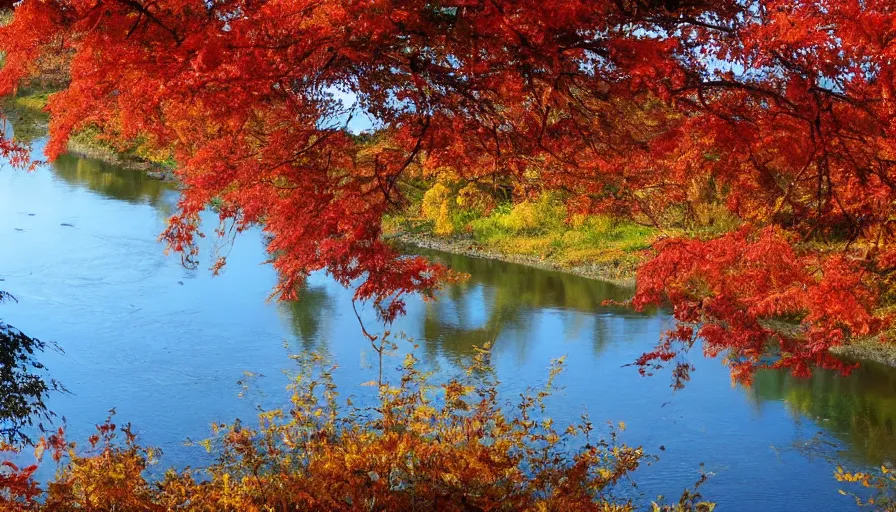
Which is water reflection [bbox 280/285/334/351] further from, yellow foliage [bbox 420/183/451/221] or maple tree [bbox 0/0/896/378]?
yellow foliage [bbox 420/183/451/221]

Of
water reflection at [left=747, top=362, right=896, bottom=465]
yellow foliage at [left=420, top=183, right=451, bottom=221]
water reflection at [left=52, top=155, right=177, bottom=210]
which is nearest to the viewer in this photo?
water reflection at [left=747, top=362, right=896, bottom=465]

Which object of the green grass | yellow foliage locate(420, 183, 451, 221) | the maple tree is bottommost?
yellow foliage locate(420, 183, 451, 221)

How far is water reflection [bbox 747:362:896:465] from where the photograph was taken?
681cm

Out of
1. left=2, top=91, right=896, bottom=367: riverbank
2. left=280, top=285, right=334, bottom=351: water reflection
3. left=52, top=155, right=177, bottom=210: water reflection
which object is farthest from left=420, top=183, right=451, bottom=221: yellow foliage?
left=52, top=155, right=177, bottom=210: water reflection

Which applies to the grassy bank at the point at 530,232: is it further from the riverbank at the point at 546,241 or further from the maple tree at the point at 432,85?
the maple tree at the point at 432,85

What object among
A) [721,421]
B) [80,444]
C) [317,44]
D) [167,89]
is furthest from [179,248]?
[721,421]

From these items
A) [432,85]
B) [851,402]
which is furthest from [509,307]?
[432,85]

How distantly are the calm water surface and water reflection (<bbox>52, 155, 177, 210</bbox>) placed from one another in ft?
11.4

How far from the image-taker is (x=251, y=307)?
409 inches

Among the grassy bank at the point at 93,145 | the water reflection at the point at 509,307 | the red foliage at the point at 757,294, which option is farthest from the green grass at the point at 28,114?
the red foliage at the point at 757,294

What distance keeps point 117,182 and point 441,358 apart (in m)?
12.8

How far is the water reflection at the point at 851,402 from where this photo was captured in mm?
6809

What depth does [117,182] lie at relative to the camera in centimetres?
1900

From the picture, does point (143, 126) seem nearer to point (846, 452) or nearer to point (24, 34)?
point (24, 34)
